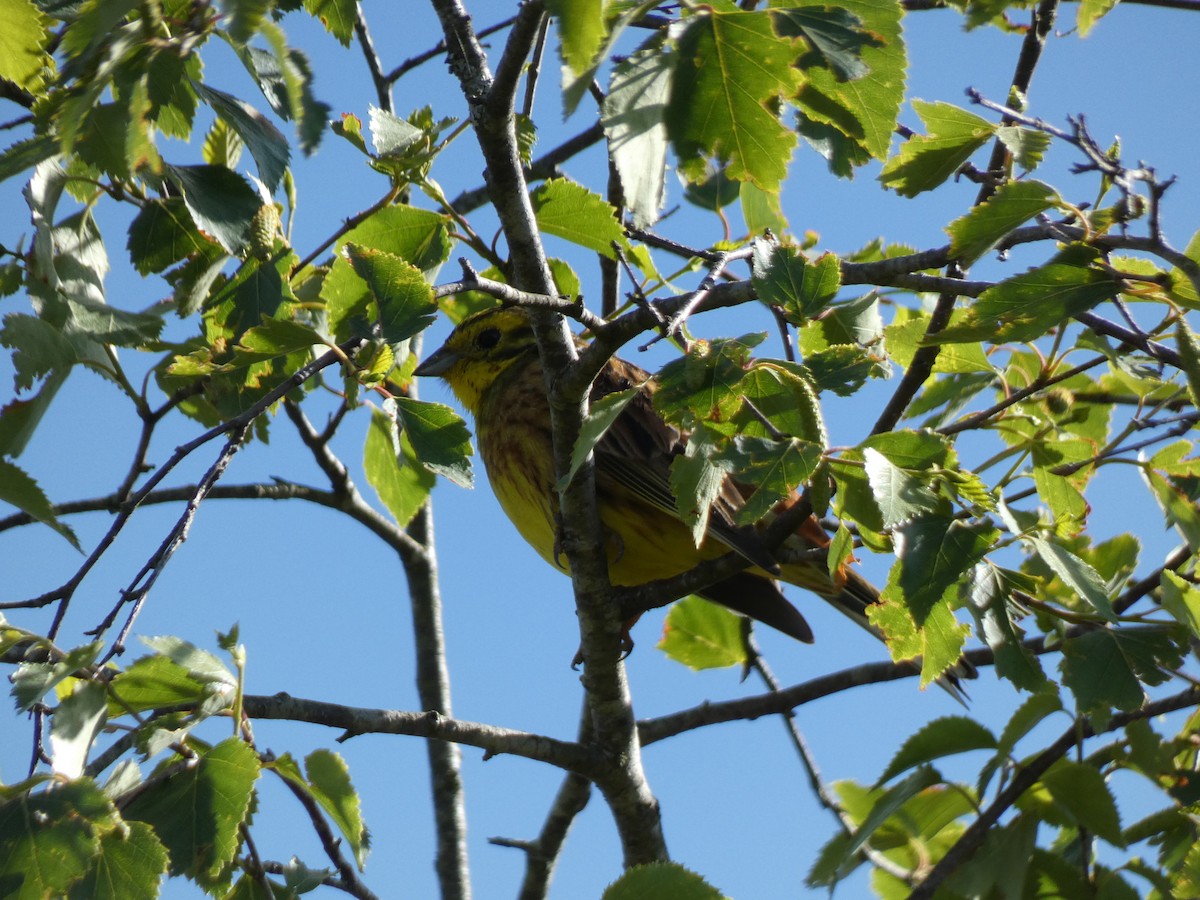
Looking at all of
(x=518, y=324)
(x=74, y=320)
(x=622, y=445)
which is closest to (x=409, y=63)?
(x=518, y=324)

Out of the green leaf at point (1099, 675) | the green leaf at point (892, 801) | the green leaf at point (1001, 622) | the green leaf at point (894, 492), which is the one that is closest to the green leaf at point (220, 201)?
the green leaf at point (894, 492)

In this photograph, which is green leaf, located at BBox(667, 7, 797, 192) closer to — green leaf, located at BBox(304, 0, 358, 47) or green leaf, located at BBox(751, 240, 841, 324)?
green leaf, located at BBox(751, 240, 841, 324)

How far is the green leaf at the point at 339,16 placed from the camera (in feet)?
8.58

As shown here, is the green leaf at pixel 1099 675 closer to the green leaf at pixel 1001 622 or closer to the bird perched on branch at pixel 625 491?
the green leaf at pixel 1001 622

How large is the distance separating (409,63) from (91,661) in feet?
14.3

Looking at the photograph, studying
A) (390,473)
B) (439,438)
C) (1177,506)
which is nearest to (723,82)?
(439,438)

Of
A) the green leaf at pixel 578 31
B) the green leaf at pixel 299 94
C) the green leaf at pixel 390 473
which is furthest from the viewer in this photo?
the green leaf at pixel 390 473

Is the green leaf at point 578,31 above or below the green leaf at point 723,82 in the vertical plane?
below

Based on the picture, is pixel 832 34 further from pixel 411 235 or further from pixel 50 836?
pixel 50 836

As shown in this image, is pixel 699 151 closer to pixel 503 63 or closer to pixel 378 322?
pixel 503 63

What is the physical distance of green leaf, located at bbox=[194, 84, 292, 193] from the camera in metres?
2.33

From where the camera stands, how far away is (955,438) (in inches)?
126

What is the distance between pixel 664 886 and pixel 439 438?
112 cm

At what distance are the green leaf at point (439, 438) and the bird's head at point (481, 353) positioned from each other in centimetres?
248
